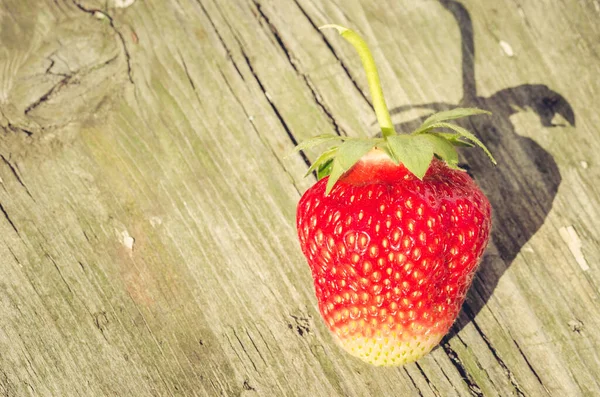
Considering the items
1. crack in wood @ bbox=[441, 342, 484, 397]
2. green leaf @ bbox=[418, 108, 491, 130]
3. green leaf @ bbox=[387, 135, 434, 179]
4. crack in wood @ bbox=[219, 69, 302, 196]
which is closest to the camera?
green leaf @ bbox=[387, 135, 434, 179]

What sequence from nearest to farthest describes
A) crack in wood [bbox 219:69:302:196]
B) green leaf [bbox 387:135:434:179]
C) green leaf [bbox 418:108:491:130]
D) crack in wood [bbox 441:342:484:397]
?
green leaf [bbox 387:135:434:179] < green leaf [bbox 418:108:491:130] < crack in wood [bbox 441:342:484:397] < crack in wood [bbox 219:69:302:196]

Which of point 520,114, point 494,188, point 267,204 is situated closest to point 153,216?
point 267,204

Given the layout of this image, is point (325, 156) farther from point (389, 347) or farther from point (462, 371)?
point (462, 371)

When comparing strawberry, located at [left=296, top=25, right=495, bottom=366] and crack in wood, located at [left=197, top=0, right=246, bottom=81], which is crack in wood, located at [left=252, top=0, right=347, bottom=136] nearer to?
crack in wood, located at [left=197, top=0, right=246, bottom=81]

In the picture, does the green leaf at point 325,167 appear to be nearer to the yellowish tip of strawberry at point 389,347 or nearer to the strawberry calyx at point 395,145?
the strawberry calyx at point 395,145

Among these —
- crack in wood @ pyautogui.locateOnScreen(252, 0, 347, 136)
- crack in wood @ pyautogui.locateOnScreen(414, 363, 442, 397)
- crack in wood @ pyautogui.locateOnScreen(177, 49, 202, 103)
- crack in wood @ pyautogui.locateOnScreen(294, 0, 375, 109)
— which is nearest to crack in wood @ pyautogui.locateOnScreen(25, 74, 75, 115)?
crack in wood @ pyautogui.locateOnScreen(177, 49, 202, 103)

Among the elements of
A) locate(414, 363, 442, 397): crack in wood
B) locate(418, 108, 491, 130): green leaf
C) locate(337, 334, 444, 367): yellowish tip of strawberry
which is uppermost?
locate(418, 108, 491, 130): green leaf

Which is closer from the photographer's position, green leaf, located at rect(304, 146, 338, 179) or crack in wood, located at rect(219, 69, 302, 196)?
green leaf, located at rect(304, 146, 338, 179)

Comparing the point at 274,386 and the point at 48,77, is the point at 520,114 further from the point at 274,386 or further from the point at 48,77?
the point at 48,77
